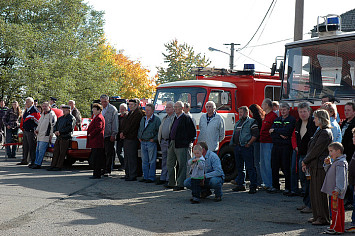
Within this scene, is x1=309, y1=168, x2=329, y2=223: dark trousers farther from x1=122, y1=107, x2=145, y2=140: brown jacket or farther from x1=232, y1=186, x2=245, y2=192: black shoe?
x1=122, y1=107, x2=145, y2=140: brown jacket

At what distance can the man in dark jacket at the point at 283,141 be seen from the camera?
10.2 meters

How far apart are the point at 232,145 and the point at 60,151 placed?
497 centimetres

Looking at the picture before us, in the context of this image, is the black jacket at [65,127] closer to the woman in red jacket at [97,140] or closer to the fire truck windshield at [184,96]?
the woman in red jacket at [97,140]

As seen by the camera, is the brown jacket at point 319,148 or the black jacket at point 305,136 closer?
the brown jacket at point 319,148

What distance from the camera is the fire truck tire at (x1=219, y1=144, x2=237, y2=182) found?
12.2 m

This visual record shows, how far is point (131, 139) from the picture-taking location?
40.7 feet

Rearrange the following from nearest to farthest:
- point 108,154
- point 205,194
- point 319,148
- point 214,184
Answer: point 319,148 < point 214,184 < point 205,194 < point 108,154

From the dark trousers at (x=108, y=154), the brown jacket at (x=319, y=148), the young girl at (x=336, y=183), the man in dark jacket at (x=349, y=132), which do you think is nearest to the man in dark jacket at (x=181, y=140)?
the dark trousers at (x=108, y=154)

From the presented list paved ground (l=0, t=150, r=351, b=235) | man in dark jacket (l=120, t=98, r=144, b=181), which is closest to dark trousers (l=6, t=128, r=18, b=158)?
paved ground (l=0, t=150, r=351, b=235)

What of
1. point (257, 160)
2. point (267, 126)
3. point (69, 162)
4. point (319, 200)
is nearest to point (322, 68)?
point (267, 126)

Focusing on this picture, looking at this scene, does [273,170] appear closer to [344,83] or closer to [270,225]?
[344,83]

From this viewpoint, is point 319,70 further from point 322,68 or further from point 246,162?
point 246,162

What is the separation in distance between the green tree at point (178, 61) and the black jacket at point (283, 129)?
52.3 metres

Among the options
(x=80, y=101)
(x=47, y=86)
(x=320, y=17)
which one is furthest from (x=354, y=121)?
(x=80, y=101)
